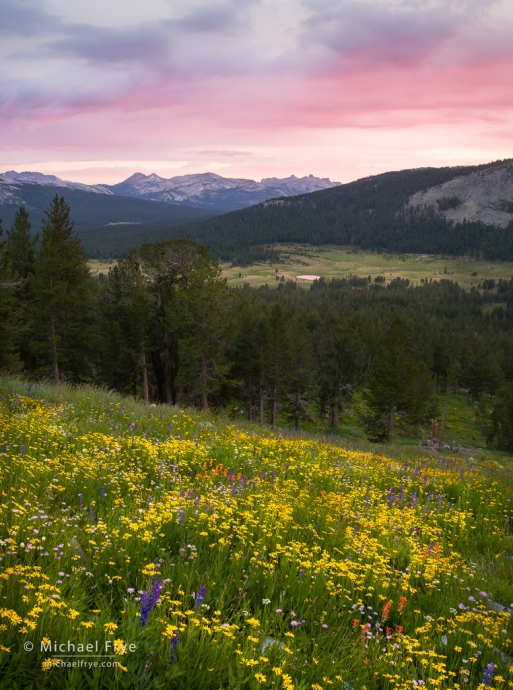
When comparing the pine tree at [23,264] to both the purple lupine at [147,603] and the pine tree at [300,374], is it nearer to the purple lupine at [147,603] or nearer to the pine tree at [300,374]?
the pine tree at [300,374]

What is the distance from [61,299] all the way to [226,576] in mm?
37145

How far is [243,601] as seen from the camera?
3.82m

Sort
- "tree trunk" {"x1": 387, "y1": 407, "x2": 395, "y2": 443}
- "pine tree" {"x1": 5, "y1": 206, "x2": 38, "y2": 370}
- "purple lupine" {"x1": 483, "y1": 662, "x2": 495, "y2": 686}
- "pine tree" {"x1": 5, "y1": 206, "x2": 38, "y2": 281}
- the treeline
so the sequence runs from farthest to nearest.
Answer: "tree trunk" {"x1": 387, "y1": 407, "x2": 395, "y2": 443}, "pine tree" {"x1": 5, "y1": 206, "x2": 38, "y2": 281}, "pine tree" {"x1": 5, "y1": 206, "x2": 38, "y2": 370}, the treeline, "purple lupine" {"x1": 483, "y1": 662, "x2": 495, "y2": 686}

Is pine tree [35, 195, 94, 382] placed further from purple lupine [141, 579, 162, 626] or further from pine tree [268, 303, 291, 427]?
purple lupine [141, 579, 162, 626]

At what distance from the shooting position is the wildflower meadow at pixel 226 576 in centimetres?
274

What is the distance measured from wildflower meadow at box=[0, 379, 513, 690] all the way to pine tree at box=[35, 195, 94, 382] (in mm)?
32661

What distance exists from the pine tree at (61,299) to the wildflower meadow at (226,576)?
32661 mm

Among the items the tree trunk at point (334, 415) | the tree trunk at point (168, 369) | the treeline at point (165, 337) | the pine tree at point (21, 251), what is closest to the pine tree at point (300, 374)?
the treeline at point (165, 337)

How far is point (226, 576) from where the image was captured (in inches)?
160

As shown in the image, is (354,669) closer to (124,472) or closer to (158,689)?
(158,689)

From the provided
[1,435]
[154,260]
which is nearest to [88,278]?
[154,260]

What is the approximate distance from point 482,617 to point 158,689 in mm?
3127

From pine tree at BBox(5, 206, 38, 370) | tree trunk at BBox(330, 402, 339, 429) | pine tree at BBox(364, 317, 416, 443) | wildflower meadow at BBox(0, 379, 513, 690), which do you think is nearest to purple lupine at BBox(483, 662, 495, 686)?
wildflower meadow at BBox(0, 379, 513, 690)

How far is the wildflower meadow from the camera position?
2.74 metres
